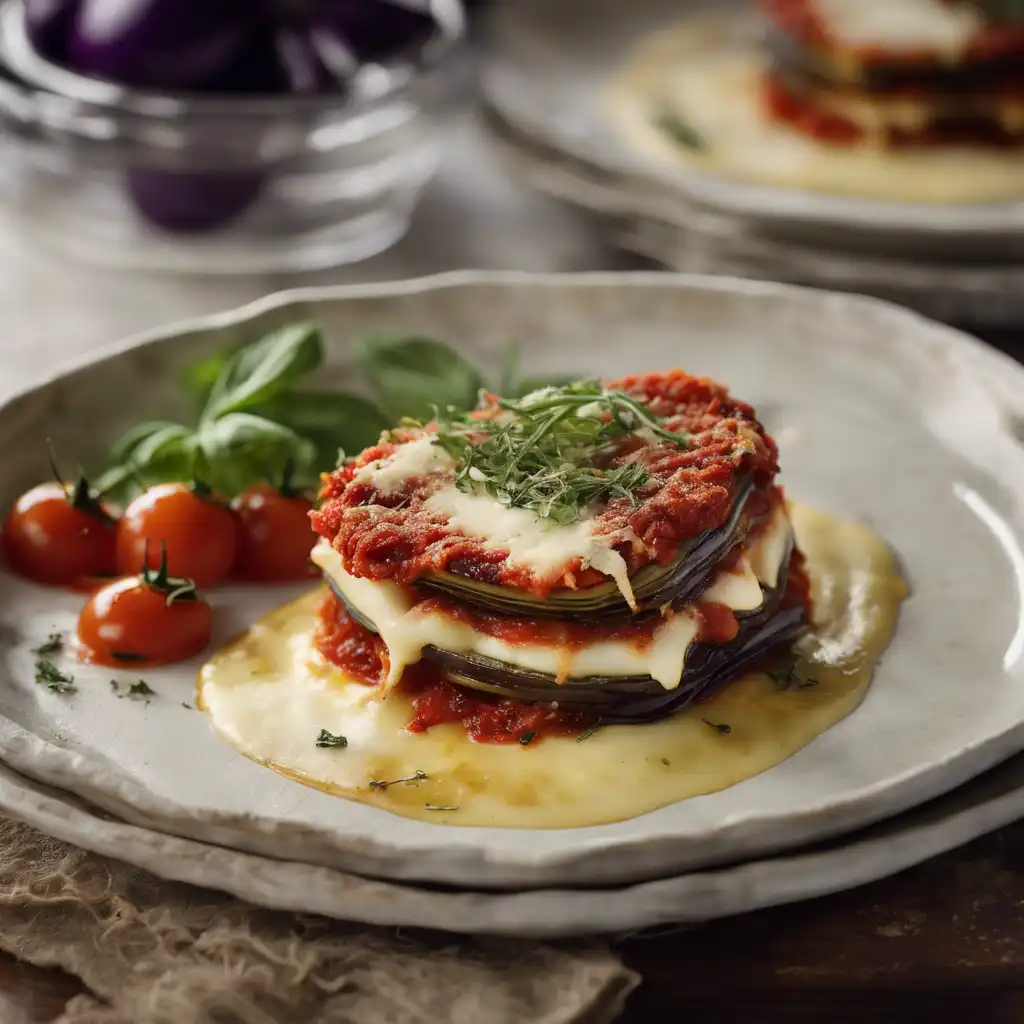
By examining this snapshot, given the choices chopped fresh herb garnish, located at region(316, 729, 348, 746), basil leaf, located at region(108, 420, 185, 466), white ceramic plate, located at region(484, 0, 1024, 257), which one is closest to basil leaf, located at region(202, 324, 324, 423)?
basil leaf, located at region(108, 420, 185, 466)

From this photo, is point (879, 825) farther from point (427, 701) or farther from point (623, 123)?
point (623, 123)

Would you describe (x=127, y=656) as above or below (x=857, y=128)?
above

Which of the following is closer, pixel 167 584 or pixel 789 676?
pixel 789 676

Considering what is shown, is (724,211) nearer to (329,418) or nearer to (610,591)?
(329,418)

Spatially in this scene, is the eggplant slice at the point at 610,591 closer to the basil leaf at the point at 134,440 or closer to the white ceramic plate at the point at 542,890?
the white ceramic plate at the point at 542,890

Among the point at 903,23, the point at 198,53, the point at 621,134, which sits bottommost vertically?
the point at 621,134

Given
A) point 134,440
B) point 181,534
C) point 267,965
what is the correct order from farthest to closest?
point 134,440, point 181,534, point 267,965

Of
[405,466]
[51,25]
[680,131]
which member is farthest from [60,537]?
[680,131]

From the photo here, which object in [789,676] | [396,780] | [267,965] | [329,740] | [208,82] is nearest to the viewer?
[267,965]
